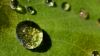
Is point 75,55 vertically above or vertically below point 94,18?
below

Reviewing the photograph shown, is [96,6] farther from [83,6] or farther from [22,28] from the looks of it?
[22,28]

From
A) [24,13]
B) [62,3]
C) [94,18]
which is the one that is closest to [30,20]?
[24,13]

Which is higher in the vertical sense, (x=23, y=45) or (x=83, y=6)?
(x=83, y=6)

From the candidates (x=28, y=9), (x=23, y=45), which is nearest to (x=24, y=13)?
(x=28, y=9)

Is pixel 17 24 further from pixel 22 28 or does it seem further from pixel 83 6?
pixel 83 6

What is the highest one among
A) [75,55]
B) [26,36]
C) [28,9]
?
[28,9]
